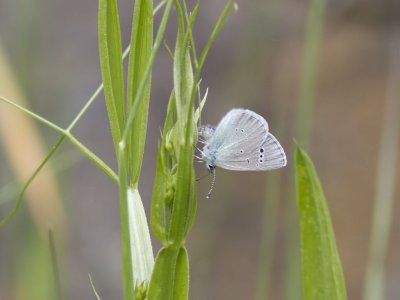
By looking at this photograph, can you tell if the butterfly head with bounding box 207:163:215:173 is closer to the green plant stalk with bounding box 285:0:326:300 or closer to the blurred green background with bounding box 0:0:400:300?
the green plant stalk with bounding box 285:0:326:300

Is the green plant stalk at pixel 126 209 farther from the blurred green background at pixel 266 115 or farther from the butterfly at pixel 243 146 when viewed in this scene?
the blurred green background at pixel 266 115

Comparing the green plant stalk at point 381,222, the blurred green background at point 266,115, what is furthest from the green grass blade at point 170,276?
the blurred green background at point 266,115

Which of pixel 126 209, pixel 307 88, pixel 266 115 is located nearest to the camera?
pixel 126 209

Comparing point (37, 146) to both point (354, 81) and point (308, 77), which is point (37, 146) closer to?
point (308, 77)

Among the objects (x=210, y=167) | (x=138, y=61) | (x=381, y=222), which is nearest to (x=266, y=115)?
(x=381, y=222)

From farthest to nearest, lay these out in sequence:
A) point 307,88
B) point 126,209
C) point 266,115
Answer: point 266,115
point 307,88
point 126,209

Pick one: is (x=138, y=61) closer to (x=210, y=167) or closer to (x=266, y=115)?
(x=210, y=167)

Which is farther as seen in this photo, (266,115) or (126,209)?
(266,115)

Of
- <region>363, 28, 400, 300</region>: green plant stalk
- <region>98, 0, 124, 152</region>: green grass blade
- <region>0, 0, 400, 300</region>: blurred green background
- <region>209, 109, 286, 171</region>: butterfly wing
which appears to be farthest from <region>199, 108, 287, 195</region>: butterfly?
<region>0, 0, 400, 300</region>: blurred green background

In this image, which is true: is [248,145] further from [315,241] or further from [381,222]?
[381,222]

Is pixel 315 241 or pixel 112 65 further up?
pixel 112 65
